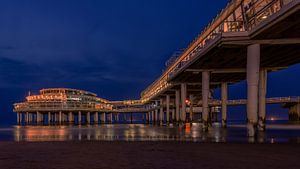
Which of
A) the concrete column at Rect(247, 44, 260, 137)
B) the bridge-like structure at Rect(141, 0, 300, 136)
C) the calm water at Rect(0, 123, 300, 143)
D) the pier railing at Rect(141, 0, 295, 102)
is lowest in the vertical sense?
the calm water at Rect(0, 123, 300, 143)

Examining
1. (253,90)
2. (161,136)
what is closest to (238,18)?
(253,90)

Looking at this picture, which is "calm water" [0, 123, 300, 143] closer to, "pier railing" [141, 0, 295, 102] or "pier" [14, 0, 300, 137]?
"pier" [14, 0, 300, 137]

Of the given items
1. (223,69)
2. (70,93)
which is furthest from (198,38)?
(70,93)

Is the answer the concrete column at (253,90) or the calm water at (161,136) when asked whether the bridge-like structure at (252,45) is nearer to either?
the concrete column at (253,90)

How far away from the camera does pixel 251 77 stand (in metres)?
27.0

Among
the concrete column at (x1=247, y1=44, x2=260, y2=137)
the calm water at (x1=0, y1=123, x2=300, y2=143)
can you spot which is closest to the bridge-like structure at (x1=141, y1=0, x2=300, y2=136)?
the concrete column at (x1=247, y1=44, x2=260, y2=137)

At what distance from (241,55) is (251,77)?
31.3ft

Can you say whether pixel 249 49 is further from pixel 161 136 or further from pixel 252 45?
pixel 161 136

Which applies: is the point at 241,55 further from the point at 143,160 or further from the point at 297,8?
the point at 143,160

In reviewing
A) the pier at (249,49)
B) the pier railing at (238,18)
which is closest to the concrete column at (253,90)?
the pier at (249,49)

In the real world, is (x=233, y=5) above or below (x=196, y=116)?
above

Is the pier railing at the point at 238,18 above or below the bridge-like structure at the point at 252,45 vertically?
above

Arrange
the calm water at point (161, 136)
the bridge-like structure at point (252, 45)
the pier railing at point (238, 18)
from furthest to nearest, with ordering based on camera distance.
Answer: the pier railing at point (238, 18)
the calm water at point (161, 136)
the bridge-like structure at point (252, 45)

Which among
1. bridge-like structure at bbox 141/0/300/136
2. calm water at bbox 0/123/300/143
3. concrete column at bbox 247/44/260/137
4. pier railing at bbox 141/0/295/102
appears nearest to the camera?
bridge-like structure at bbox 141/0/300/136
